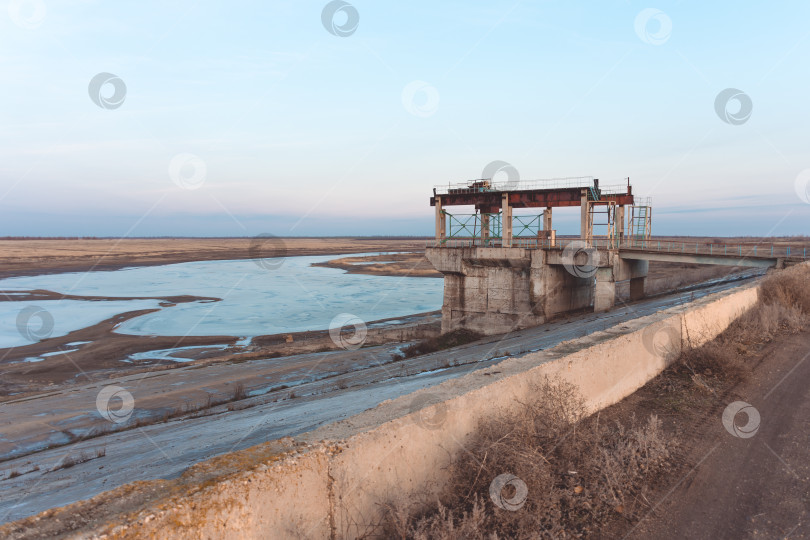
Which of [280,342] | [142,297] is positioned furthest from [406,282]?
[280,342]

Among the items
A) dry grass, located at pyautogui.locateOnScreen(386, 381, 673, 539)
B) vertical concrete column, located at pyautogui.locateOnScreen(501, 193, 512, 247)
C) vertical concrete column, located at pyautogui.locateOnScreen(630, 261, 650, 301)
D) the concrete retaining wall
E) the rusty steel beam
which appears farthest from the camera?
vertical concrete column, located at pyautogui.locateOnScreen(501, 193, 512, 247)

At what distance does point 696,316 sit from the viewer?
34.3 feet

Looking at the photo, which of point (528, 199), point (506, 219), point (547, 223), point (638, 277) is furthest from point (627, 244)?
point (506, 219)

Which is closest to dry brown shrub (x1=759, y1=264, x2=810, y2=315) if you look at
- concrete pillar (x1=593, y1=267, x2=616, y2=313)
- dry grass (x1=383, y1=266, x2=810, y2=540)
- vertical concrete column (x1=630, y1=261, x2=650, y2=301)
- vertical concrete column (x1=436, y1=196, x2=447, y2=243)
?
dry grass (x1=383, y1=266, x2=810, y2=540)

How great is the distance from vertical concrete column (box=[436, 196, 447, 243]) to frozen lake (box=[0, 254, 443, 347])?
30.2 ft

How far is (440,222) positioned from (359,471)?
29.0 m

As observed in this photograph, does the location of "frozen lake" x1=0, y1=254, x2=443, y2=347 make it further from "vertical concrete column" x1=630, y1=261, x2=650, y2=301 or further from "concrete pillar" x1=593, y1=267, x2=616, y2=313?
"vertical concrete column" x1=630, y1=261, x2=650, y2=301

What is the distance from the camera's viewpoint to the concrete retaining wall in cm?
329

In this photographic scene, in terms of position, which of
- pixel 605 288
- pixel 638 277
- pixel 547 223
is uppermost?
pixel 547 223

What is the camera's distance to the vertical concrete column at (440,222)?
3234cm

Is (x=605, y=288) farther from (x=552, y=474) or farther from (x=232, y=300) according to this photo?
(x=232, y=300)

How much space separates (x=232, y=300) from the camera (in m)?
45.5

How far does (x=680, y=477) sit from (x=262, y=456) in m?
4.53

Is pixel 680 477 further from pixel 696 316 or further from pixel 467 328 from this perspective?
pixel 467 328
